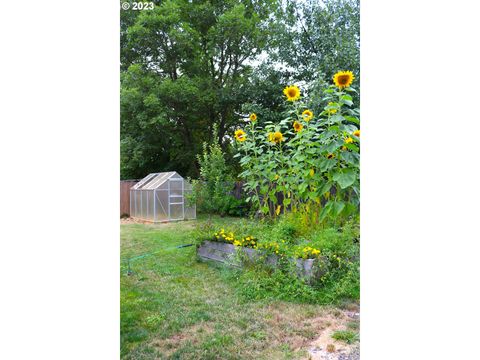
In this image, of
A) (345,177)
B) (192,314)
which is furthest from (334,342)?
(345,177)

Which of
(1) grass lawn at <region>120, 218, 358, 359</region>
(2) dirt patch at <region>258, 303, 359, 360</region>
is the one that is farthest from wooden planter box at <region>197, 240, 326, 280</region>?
(2) dirt patch at <region>258, 303, 359, 360</region>

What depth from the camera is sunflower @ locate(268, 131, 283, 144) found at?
2.37m

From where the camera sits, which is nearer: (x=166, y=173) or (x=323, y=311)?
(x=323, y=311)

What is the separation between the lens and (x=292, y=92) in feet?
7.58

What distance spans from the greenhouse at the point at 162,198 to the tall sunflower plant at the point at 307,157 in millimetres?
378

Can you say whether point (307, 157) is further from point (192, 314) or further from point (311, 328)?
point (192, 314)

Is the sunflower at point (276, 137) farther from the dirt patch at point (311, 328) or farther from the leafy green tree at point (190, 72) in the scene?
the dirt patch at point (311, 328)

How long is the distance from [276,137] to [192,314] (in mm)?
1142

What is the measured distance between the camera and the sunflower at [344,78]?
2.24 meters

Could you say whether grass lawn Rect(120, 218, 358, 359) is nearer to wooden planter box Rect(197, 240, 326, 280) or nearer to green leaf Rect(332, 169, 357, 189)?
wooden planter box Rect(197, 240, 326, 280)
